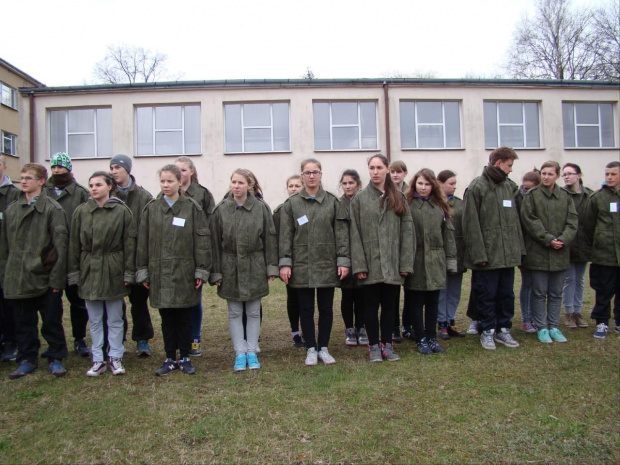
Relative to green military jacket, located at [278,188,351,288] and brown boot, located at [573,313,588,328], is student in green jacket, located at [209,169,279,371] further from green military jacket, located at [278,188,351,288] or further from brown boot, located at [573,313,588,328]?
brown boot, located at [573,313,588,328]

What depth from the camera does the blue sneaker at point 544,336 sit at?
555 centimetres

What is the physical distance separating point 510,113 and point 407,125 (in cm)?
438

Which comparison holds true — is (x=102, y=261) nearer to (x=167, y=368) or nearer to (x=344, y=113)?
(x=167, y=368)

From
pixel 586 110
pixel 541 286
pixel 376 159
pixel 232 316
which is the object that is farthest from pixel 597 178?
pixel 232 316

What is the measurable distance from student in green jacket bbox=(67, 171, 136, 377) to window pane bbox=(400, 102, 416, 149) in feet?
50.8

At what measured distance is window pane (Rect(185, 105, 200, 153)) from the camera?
59.5ft

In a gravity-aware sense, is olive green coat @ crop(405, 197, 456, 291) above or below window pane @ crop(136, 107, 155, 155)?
below

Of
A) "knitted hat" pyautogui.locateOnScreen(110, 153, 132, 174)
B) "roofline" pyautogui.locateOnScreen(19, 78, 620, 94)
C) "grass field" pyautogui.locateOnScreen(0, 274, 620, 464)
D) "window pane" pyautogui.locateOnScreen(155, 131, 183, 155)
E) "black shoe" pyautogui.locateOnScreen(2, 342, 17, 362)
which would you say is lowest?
"grass field" pyautogui.locateOnScreen(0, 274, 620, 464)

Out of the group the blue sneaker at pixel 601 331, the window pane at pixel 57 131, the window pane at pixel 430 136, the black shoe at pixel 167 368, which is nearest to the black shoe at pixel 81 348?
the black shoe at pixel 167 368

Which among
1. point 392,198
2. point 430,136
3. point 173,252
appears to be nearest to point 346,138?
point 430,136

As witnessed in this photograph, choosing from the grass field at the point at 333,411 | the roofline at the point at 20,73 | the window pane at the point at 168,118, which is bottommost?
the grass field at the point at 333,411

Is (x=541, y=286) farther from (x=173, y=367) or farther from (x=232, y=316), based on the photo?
(x=173, y=367)

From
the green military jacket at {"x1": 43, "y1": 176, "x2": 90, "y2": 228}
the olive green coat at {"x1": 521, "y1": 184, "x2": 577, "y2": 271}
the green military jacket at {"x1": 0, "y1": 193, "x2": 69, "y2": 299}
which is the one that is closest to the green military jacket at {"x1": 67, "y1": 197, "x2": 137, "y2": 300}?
the green military jacket at {"x1": 0, "y1": 193, "x2": 69, "y2": 299}

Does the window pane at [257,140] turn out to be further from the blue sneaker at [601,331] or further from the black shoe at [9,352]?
the blue sneaker at [601,331]
